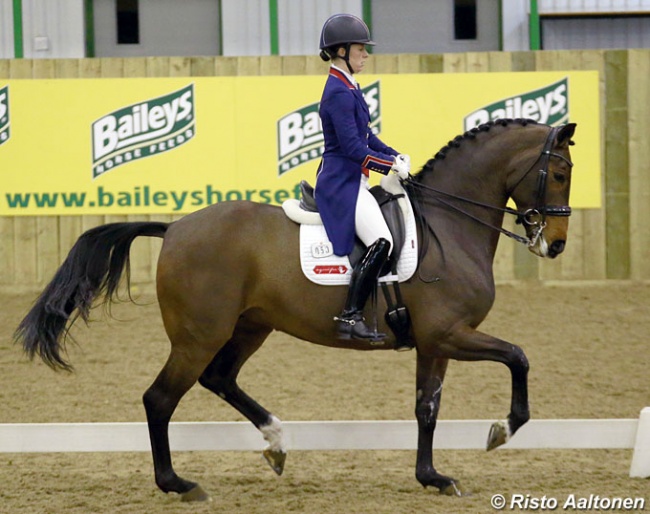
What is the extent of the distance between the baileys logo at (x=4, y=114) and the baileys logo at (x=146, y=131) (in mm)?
960

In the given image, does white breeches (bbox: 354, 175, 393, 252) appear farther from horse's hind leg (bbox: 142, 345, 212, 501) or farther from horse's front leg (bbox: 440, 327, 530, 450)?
horse's hind leg (bbox: 142, 345, 212, 501)

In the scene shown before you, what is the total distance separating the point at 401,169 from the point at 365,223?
308mm

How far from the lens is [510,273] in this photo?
34.6 ft

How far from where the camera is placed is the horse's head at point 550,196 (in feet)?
15.5

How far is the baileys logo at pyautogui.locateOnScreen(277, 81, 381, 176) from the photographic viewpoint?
10.4 metres

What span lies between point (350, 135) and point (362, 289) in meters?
0.72

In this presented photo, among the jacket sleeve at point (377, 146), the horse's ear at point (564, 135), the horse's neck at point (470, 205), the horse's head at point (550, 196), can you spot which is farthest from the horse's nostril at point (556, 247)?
the jacket sleeve at point (377, 146)

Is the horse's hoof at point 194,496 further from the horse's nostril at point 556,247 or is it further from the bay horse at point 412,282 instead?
the horse's nostril at point 556,247

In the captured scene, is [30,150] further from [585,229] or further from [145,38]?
[585,229]

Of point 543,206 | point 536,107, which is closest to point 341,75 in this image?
point 543,206

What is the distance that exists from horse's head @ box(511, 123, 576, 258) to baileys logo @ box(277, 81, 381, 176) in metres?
5.73

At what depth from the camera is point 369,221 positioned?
4.67 metres

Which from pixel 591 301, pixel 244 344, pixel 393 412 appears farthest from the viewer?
pixel 591 301

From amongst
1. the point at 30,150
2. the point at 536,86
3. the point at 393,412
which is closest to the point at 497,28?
the point at 536,86
